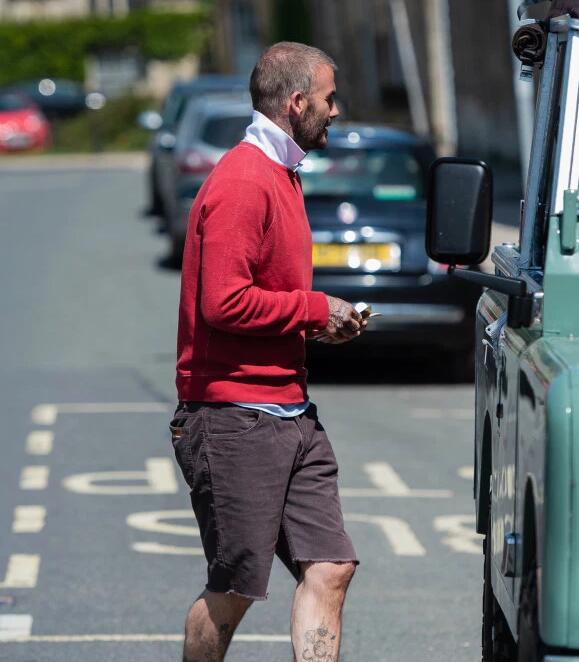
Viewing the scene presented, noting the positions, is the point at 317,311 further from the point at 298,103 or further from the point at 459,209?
the point at 298,103

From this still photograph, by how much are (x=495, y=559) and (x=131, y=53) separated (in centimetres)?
6493

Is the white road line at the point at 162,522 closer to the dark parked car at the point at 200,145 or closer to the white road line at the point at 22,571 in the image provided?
the white road line at the point at 22,571

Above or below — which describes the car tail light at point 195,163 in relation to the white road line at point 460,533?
below

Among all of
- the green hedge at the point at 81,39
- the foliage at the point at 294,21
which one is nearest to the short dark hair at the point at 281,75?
the foliage at the point at 294,21

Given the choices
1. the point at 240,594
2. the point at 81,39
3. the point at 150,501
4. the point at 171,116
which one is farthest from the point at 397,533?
the point at 81,39

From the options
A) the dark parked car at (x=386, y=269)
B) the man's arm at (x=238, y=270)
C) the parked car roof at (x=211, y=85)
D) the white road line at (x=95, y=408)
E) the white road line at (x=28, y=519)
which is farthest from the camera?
the parked car roof at (x=211, y=85)

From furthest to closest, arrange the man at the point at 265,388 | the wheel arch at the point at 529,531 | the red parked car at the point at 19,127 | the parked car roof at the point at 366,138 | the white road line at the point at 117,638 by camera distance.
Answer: the red parked car at the point at 19,127, the parked car roof at the point at 366,138, the white road line at the point at 117,638, the man at the point at 265,388, the wheel arch at the point at 529,531

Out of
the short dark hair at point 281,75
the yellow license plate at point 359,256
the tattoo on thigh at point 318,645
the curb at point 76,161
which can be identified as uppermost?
the short dark hair at point 281,75

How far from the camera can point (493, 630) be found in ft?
16.6

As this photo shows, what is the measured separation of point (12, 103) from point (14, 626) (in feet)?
141

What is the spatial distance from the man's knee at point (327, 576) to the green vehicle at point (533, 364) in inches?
16.2

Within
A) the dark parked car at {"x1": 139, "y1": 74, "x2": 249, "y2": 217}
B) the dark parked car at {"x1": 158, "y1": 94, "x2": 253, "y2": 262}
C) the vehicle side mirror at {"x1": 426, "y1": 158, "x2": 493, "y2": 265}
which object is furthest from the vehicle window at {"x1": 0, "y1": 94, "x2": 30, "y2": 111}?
the vehicle side mirror at {"x1": 426, "y1": 158, "x2": 493, "y2": 265}

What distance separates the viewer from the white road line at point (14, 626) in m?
6.36

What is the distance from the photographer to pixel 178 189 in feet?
62.4
